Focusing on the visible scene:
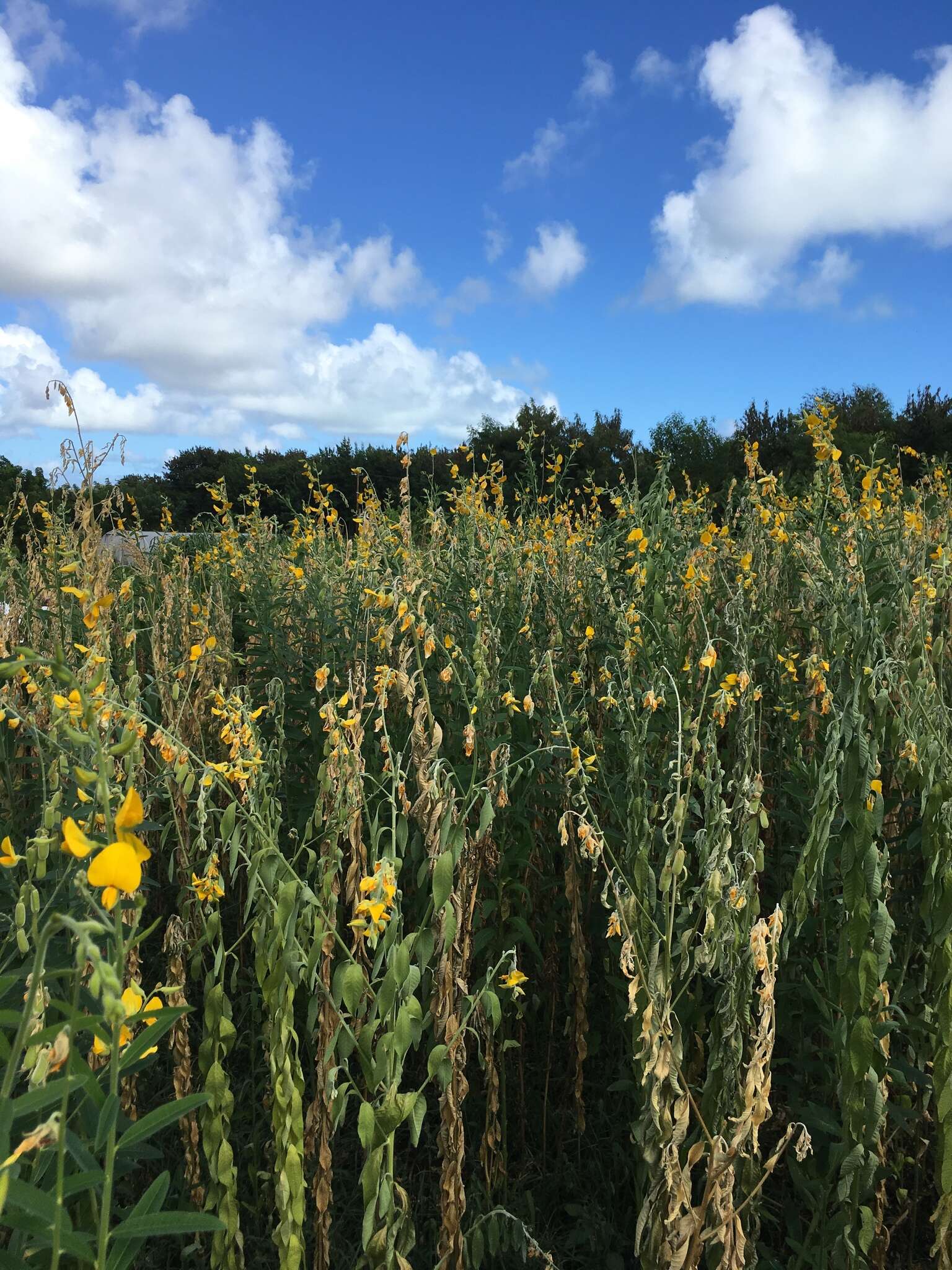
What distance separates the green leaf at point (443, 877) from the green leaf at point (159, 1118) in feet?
1.47

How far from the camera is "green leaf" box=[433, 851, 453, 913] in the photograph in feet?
4.79

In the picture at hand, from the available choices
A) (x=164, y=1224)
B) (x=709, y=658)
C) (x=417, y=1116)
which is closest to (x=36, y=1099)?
(x=164, y=1224)

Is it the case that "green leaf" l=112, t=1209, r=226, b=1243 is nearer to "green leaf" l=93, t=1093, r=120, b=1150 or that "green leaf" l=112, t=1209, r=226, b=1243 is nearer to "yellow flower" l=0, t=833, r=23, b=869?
"green leaf" l=93, t=1093, r=120, b=1150

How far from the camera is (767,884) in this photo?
2574 millimetres

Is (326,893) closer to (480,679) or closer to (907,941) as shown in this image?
(480,679)

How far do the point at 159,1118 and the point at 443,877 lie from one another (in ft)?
1.72

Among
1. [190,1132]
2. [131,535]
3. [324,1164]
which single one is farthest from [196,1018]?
[131,535]

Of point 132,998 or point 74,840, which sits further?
point 132,998

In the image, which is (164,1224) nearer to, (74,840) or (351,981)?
(351,981)

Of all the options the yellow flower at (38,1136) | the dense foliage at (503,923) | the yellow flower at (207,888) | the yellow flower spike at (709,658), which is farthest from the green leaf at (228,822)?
the yellow flower spike at (709,658)

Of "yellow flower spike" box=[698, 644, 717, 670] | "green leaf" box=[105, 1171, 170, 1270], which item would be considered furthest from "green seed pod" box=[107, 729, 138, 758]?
"yellow flower spike" box=[698, 644, 717, 670]

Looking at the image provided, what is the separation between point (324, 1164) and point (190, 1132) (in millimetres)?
399

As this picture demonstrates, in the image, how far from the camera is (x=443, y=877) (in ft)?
4.79

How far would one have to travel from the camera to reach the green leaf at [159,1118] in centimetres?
118
